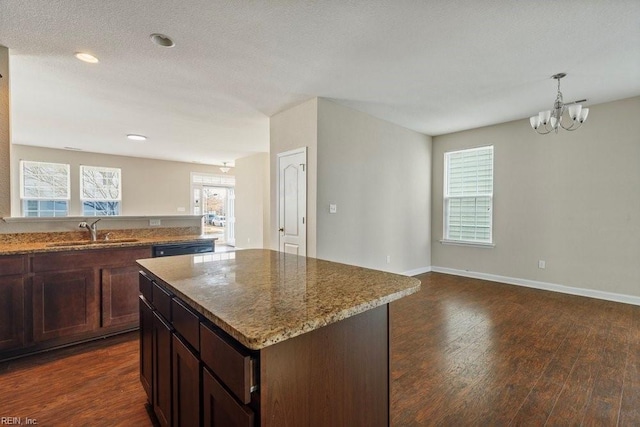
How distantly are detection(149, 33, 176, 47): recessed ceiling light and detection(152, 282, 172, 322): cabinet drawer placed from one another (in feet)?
6.59

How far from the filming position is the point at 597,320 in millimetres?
3268

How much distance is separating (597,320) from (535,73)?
278 centimetres

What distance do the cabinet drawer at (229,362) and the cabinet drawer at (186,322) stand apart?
6 cm

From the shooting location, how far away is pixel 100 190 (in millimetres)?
7453

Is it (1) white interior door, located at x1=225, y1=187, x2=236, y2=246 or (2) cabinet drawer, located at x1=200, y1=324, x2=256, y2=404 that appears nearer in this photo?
(2) cabinet drawer, located at x1=200, y1=324, x2=256, y2=404

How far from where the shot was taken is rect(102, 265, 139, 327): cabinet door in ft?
9.25

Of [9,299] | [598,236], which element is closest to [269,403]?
[9,299]

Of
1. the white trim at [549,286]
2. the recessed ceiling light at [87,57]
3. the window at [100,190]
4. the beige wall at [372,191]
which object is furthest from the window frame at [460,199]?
the window at [100,190]

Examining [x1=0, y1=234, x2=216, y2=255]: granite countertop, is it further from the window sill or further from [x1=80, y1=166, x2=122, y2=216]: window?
[x1=80, y1=166, x2=122, y2=216]: window

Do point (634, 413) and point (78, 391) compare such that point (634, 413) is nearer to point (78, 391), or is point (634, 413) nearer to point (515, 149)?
point (78, 391)

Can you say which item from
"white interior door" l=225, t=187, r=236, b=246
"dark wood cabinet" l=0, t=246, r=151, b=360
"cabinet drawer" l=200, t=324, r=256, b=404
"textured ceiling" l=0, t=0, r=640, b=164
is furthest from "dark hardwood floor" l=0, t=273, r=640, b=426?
"white interior door" l=225, t=187, r=236, b=246

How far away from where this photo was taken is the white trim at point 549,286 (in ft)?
12.7

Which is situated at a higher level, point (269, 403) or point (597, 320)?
point (269, 403)

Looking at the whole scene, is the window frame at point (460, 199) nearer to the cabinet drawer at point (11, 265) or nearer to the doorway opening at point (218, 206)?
the cabinet drawer at point (11, 265)
